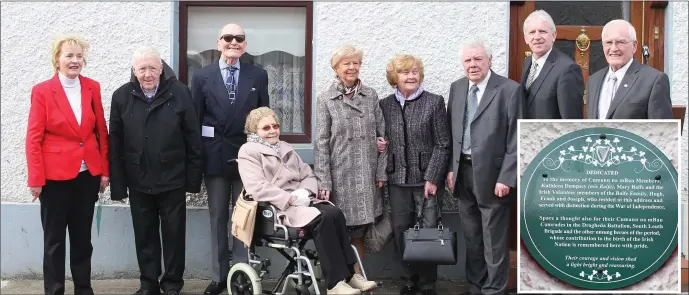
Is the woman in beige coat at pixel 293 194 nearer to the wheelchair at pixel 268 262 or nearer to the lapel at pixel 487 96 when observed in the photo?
the wheelchair at pixel 268 262

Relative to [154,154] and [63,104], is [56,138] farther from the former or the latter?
[154,154]

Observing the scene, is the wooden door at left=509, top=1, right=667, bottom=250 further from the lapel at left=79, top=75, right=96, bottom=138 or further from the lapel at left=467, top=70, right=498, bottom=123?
the lapel at left=79, top=75, right=96, bottom=138

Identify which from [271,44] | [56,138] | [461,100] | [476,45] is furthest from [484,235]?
[56,138]

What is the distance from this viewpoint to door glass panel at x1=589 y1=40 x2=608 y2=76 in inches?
280

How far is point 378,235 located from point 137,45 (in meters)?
2.62

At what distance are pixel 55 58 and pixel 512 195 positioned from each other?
3.51 m

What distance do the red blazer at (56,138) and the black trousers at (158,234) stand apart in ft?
1.56

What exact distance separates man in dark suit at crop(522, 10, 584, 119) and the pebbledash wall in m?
0.93

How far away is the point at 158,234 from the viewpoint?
6.44 m

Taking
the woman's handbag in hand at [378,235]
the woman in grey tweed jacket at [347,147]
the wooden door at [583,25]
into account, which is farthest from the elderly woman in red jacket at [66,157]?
the wooden door at [583,25]

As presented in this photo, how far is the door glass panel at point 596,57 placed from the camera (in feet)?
23.3

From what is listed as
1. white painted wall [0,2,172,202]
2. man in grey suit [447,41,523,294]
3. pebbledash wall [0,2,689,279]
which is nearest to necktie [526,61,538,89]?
man in grey suit [447,41,523,294]

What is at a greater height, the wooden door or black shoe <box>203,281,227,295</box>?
the wooden door

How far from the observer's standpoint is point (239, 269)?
6008mm
